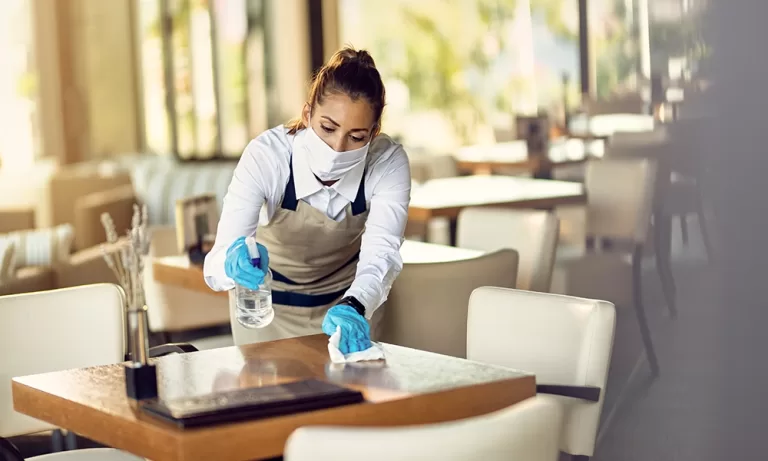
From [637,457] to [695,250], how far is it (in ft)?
2.23

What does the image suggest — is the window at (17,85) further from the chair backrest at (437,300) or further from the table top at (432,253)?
the chair backrest at (437,300)

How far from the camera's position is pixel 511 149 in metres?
4.45

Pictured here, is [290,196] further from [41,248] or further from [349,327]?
[41,248]

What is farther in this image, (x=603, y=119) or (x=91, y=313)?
(x=603, y=119)

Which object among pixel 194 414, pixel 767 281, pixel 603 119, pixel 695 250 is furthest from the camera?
pixel 603 119

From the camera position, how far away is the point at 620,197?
3795mm

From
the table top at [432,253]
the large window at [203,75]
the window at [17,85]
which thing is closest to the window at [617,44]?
the table top at [432,253]

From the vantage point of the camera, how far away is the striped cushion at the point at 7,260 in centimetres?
466

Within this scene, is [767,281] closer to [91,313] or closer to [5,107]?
[91,313]

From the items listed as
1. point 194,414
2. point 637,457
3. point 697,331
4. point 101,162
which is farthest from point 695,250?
point 101,162

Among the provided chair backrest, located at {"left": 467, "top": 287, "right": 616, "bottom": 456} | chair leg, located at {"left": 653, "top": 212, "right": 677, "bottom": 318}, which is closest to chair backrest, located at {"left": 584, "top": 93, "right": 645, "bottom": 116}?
chair leg, located at {"left": 653, "top": 212, "right": 677, "bottom": 318}

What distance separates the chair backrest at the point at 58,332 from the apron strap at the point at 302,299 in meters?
0.40

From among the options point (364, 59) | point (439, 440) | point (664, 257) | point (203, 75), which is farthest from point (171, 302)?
point (203, 75)

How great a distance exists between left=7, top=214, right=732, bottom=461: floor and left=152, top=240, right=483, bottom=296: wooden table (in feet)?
1.94
